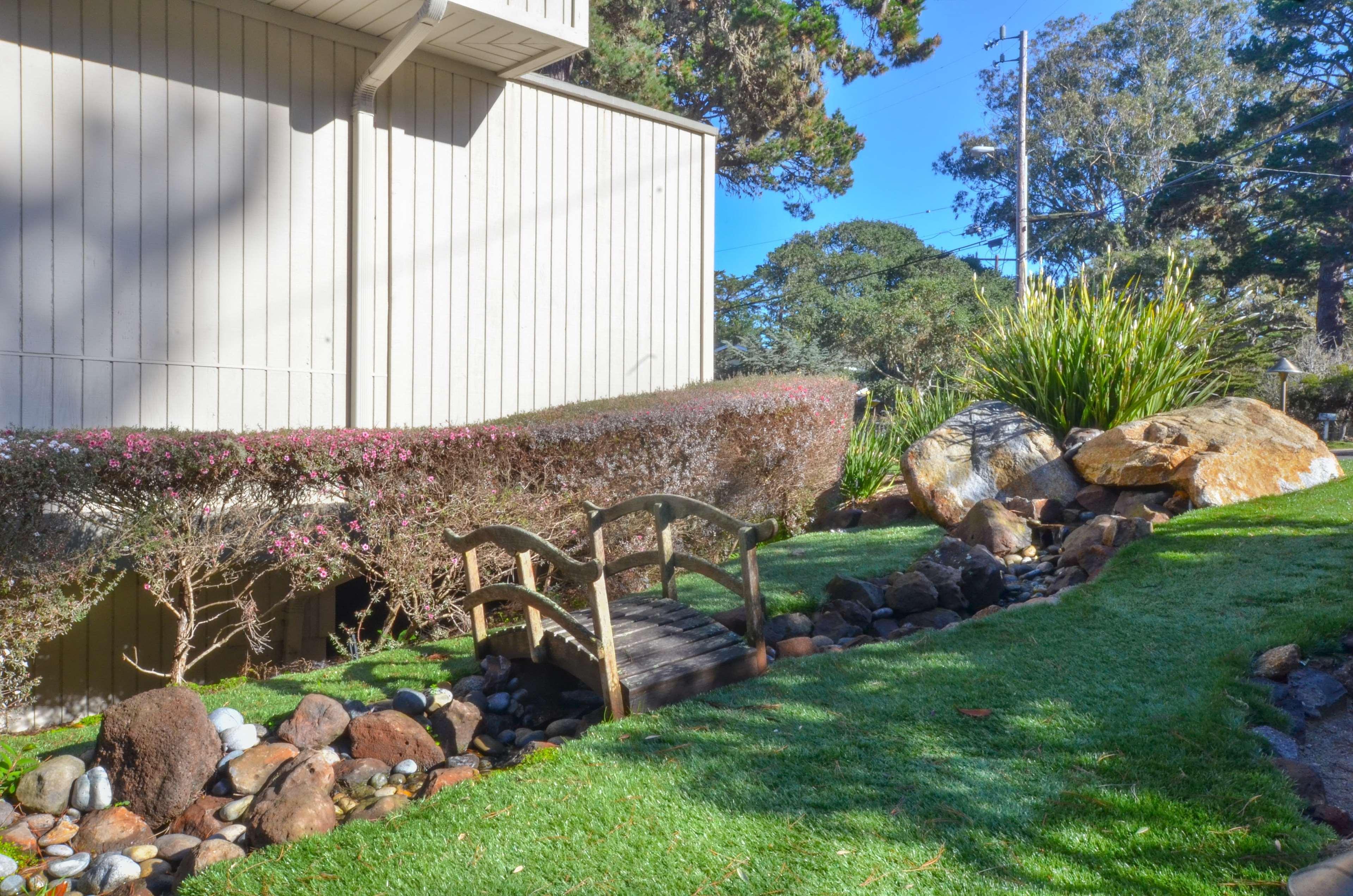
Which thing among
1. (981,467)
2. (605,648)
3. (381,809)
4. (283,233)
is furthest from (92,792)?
(981,467)

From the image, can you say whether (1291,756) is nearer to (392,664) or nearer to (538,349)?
(392,664)

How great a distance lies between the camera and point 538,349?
806 cm

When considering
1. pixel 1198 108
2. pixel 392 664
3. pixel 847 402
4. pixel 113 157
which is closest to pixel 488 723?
pixel 392 664

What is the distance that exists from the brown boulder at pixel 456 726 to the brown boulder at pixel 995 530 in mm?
3596

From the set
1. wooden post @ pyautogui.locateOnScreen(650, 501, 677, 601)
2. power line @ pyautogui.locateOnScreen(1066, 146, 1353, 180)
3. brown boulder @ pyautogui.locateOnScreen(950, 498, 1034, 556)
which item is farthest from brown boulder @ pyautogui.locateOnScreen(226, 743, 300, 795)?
power line @ pyautogui.locateOnScreen(1066, 146, 1353, 180)

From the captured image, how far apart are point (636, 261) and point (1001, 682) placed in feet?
20.2

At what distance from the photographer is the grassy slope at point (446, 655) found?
166 inches

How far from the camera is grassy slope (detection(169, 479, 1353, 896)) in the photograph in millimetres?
2371

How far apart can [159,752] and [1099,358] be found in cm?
720

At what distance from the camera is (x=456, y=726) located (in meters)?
3.72

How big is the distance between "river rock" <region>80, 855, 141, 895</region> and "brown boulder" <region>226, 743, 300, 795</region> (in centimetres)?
48

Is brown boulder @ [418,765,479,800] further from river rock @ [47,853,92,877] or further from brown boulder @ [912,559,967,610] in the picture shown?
brown boulder @ [912,559,967,610]

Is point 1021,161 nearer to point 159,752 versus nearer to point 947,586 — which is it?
point 947,586

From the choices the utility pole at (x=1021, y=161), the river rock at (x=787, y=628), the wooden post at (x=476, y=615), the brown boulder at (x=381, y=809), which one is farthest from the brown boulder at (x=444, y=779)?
the utility pole at (x=1021, y=161)
